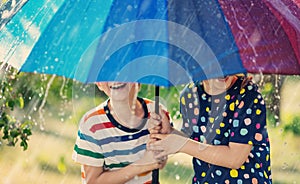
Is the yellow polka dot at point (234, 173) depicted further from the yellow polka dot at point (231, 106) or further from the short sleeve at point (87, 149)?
the short sleeve at point (87, 149)

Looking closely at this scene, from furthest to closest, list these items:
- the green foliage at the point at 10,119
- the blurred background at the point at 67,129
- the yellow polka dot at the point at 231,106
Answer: the blurred background at the point at 67,129, the green foliage at the point at 10,119, the yellow polka dot at the point at 231,106

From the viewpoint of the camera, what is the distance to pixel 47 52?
293 centimetres

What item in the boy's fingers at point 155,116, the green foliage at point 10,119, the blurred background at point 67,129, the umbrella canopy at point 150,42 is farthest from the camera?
the blurred background at point 67,129

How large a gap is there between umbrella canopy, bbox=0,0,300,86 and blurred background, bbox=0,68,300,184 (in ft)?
8.08

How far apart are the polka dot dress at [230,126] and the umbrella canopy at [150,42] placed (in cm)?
31

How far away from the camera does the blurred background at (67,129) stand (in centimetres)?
671

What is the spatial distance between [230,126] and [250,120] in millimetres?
101

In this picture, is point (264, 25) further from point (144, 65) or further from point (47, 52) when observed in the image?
point (47, 52)

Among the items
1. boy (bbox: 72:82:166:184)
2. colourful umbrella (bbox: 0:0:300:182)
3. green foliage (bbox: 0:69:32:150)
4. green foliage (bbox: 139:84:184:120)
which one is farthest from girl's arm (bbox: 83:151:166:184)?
green foliage (bbox: 139:84:184:120)

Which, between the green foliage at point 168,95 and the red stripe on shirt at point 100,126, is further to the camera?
the green foliage at point 168,95

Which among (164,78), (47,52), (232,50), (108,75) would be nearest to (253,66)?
(232,50)

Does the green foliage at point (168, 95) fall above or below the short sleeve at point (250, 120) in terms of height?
above

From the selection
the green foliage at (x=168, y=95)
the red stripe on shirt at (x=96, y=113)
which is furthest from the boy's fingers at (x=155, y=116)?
the green foliage at (x=168, y=95)

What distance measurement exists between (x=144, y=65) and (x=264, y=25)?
563 mm
